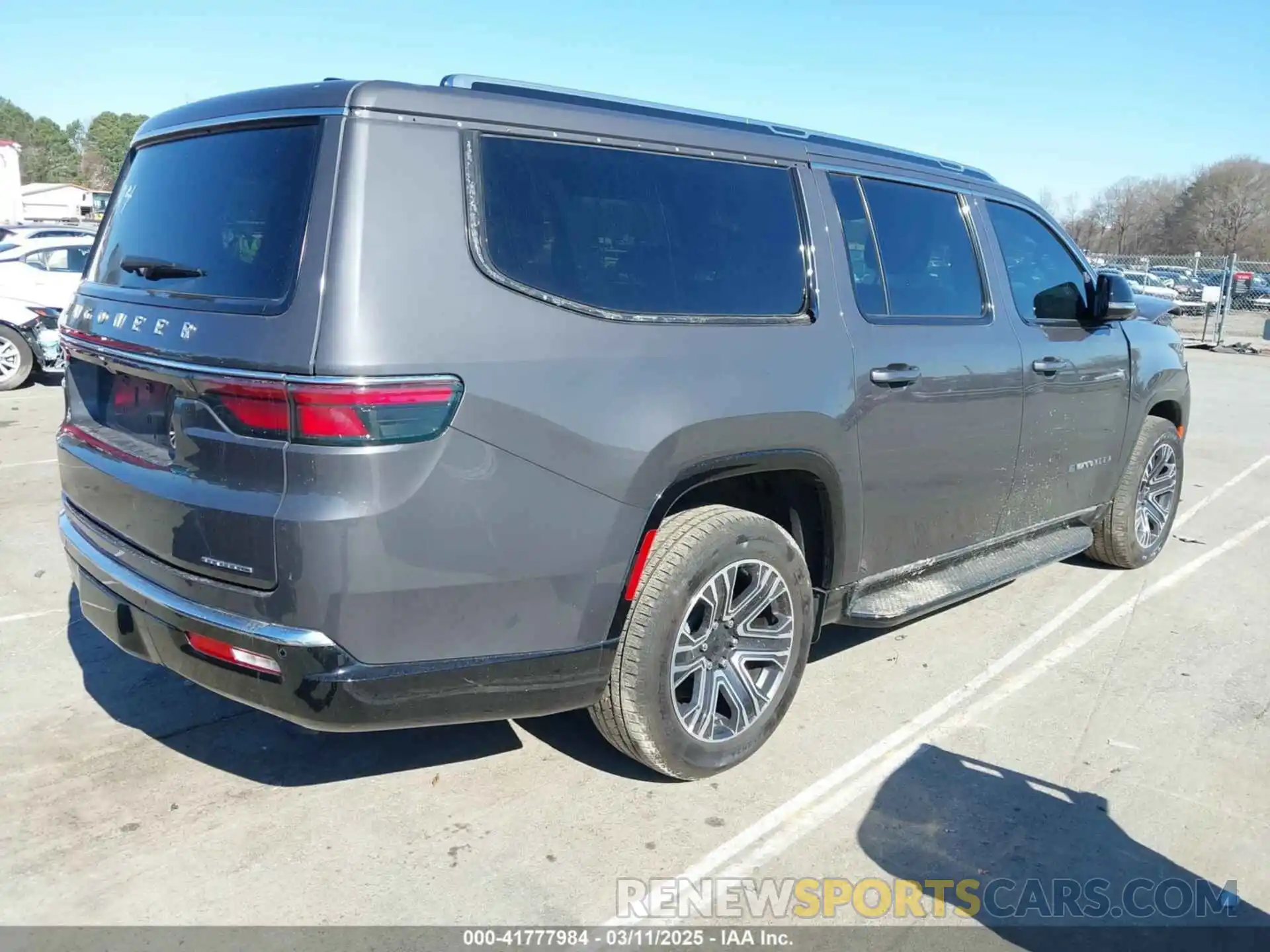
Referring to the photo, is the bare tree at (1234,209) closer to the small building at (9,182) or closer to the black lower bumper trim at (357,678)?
the small building at (9,182)

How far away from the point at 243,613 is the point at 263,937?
0.82m

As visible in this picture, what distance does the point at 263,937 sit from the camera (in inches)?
101

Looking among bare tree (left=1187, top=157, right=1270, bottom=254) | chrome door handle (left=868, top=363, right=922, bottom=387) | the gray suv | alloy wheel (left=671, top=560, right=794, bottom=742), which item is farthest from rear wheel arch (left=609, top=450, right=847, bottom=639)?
bare tree (left=1187, top=157, right=1270, bottom=254)

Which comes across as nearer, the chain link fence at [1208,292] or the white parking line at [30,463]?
the white parking line at [30,463]

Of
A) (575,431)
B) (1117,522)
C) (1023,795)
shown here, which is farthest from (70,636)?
(1117,522)

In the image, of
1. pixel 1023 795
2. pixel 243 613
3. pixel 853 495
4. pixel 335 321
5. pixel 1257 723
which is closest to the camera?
pixel 335 321

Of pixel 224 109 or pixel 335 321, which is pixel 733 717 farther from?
pixel 224 109

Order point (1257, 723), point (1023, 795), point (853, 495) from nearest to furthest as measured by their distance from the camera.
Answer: point (1023, 795), point (853, 495), point (1257, 723)

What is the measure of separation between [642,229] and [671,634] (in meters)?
1.24

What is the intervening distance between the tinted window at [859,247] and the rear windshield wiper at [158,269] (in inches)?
86.4

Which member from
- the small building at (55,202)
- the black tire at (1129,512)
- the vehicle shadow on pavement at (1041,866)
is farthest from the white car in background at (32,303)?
the small building at (55,202)

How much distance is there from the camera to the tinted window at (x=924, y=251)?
3.89 metres

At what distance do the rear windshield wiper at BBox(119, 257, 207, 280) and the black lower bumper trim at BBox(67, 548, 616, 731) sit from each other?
906mm

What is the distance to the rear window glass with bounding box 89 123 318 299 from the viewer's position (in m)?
2.58
